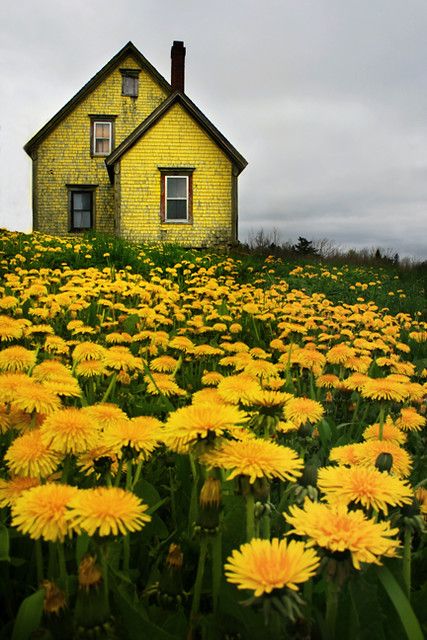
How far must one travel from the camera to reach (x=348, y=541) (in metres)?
0.70

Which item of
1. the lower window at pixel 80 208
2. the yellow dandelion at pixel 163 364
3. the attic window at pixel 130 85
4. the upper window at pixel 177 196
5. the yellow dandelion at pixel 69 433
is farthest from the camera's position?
the lower window at pixel 80 208

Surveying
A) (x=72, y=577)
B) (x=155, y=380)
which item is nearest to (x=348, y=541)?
(x=72, y=577)

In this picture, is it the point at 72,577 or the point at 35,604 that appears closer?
the point at 35,604

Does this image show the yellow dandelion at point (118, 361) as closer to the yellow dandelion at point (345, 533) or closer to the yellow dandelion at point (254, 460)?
the yellow dandelion at point (254, 460)

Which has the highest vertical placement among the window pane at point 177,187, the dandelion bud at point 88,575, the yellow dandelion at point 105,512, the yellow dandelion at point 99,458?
the window pane at point 177,187

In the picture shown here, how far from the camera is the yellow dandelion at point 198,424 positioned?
0.90 meters

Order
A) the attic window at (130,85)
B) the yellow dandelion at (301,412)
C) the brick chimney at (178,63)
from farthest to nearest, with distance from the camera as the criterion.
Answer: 1. the attic window at (130,85)
2. the brick chimney at (178,63)
3. the yellow dandelion at (301,412)

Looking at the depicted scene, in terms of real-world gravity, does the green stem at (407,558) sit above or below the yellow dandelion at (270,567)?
below

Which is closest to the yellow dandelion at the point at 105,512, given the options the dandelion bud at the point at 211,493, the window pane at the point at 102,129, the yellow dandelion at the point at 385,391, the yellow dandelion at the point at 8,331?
the dandelion bud at the point at 211,493

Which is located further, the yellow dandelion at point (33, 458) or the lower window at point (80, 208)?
the lower window at point (80, 208)

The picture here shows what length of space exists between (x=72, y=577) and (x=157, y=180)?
17011 mm

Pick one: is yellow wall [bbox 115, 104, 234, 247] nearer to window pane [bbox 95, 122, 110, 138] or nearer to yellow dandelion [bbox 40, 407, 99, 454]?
window pane [bbox 95, 122, 110, 138]

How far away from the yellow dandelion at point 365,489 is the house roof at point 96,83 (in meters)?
20.2

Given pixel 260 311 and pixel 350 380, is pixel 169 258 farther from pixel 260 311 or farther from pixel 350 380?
pixel 350 380
